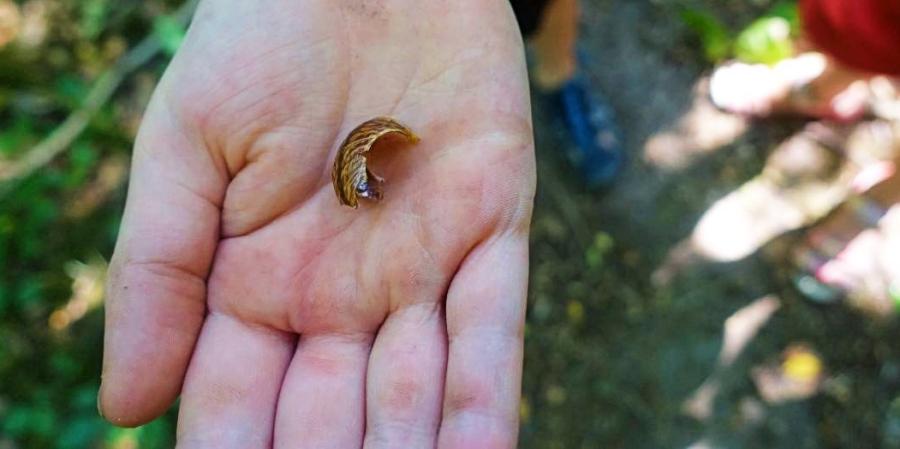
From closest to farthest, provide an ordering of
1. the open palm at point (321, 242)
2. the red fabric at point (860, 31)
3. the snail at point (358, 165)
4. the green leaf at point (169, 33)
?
the open palm at point (321, 242) < the snail at point (358, 165) < the red fabric at point (860, 31) < the green leaf at point (169, 33)

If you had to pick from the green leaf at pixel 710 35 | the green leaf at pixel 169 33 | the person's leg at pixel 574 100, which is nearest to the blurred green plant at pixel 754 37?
the green leaf at pixel 710 35

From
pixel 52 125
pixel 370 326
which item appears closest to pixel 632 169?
pixel 370 326

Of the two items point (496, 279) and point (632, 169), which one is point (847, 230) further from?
point (496, 279)

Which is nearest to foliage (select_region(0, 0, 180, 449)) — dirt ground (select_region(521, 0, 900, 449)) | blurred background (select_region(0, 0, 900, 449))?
blurred background (select_region(0, 0, 900, 449))

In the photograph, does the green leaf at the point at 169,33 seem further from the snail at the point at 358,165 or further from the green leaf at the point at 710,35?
the green leaf at the point at 710,35

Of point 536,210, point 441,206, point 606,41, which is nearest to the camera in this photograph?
point 441,206

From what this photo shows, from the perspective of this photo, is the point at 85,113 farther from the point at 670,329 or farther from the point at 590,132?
the point at 670,329

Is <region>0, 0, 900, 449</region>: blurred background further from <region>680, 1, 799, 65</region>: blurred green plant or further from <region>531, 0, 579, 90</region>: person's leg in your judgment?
<region>531, 0, 579, 90</region>: person's leg

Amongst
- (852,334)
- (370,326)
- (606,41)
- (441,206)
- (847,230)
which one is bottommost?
(852,334)

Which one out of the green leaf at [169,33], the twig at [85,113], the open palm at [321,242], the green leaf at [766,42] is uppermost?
the open palm at [321,242]
